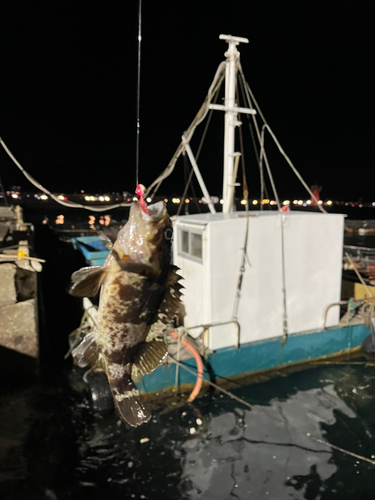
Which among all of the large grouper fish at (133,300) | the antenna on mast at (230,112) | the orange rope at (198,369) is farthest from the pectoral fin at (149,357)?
the antenna on mast at (230,112)

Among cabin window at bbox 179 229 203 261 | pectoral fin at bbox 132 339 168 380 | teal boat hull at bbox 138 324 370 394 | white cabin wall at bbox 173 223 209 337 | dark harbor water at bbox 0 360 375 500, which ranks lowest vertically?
dark harbor water at bbox 0 360 375 500

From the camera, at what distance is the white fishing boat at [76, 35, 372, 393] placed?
7812 millimetres

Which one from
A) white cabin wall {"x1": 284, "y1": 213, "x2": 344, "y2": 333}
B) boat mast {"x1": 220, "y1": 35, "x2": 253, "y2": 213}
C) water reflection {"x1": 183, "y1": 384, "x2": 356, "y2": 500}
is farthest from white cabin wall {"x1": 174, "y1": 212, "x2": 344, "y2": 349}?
water reflection {"x1": 183, "y1": 384, "x2": 356, "y2": 500}

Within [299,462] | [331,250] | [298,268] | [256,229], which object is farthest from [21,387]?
[331,250]

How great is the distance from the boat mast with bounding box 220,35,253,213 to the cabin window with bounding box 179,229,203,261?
133cm

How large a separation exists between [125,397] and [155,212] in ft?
4.85

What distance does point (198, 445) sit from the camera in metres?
6.47

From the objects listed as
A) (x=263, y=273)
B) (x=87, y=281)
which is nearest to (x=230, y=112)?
(x=263, y=273)

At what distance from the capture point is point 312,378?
863cm

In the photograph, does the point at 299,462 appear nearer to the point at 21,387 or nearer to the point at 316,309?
the point at 316,309

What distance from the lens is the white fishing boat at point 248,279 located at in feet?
25.6

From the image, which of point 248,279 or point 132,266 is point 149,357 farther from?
point 248,279

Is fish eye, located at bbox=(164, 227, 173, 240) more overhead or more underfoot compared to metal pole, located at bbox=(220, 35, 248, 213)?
more underfoot

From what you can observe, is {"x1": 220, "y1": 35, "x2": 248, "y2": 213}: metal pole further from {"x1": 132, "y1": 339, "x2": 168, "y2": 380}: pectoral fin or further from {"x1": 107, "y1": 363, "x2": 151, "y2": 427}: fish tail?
{"x1": 107, "y1": 363, "x2": 151, "y2": 427}: fish tail
